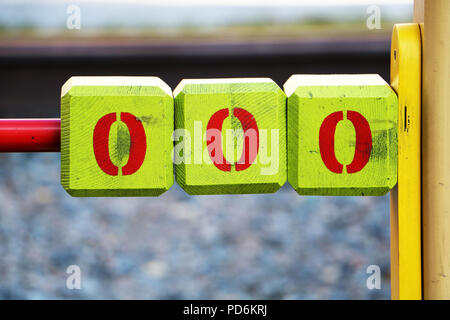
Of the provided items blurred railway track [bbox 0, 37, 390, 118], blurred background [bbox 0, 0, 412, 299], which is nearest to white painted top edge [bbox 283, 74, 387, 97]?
blurred background [bbox 0, 0, 412, 299]

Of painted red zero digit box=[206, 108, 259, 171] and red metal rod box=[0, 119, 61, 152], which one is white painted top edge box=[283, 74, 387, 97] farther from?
red metal rod box=[0, 119, 61, 152]

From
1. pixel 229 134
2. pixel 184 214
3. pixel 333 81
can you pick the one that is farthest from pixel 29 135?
pixel 184 214

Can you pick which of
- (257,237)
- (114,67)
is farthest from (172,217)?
(114,67)

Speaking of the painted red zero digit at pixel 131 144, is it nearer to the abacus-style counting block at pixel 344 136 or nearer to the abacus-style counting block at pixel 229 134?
the abacus-style counting block at pixel 229 134

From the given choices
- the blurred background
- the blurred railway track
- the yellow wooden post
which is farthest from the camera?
the blurred railway track

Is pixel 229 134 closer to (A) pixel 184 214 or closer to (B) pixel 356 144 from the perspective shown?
(B) pixel 356 144
